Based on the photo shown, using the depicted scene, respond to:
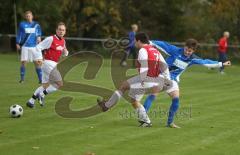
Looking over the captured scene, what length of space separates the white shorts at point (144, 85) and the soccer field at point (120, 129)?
703 millimetres

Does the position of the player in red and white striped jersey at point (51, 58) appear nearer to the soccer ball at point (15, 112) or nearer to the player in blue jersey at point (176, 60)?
the soccer ball at point (15, 112)

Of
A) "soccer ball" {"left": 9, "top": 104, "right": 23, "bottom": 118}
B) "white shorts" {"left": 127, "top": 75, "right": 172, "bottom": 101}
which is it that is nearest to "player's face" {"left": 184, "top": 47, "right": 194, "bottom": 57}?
"white shorts" {"left": 127, "top": 75, "right": 172, "bottom": 101}

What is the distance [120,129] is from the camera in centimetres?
1262

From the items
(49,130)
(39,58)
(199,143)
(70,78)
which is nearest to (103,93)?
(39,58)

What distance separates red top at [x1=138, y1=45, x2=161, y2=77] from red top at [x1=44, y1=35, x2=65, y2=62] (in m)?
3.96

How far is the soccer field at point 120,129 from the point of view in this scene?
10555 mm

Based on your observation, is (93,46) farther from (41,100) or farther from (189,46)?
(189,46)

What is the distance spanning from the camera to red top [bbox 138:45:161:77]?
1262 centimetres

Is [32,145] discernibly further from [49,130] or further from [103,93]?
[103,93]

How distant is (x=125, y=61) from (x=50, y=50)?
16.7 meters

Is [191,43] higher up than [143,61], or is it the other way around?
[191,43]

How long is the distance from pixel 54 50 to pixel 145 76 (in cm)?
408

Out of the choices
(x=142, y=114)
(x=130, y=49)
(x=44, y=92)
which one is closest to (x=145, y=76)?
(x=142, y=114)

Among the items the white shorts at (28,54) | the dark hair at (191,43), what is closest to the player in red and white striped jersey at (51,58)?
the dark hair at (191,43)
